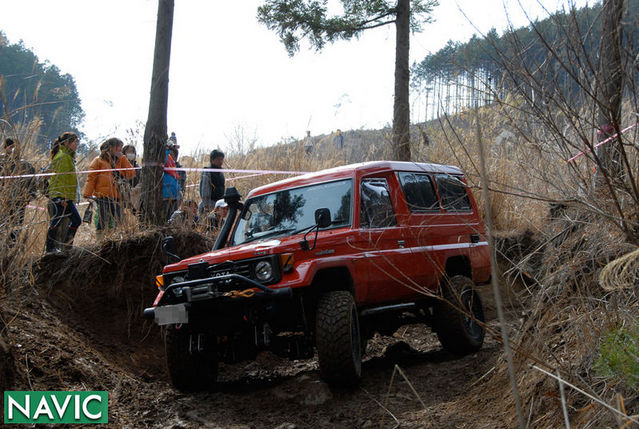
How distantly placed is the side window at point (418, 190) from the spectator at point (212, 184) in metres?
3.58

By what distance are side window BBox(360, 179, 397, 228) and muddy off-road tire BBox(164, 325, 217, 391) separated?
1.85 meters

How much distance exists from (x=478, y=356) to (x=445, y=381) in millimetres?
1031

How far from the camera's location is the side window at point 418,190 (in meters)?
6.41

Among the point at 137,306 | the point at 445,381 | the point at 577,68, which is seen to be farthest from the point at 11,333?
the point at 577,68

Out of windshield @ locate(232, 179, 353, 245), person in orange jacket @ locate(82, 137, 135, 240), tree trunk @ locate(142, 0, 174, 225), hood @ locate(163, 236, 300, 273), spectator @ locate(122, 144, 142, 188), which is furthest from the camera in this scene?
spectator @ locate(122, 144, 142, 188)

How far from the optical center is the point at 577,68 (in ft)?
10.7

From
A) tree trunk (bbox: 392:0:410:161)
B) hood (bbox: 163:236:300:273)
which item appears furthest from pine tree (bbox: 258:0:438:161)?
hood (bbox: 163:236:300:273)

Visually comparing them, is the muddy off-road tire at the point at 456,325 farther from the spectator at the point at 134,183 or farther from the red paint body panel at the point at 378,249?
the spectator at the point at 134,183

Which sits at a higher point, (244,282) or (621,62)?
(621,62)

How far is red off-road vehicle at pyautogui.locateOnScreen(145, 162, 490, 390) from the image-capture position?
4949mm

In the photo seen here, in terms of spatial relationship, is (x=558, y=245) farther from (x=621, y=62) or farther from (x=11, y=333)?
(x=11, y=333)

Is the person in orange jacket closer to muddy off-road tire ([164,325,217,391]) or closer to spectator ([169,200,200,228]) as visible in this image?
spectator ([169,200,200,228])

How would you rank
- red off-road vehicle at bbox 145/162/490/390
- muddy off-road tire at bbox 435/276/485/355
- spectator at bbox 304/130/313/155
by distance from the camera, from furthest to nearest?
spectator at bbox 304/130/313/155 < muddy off-road tire at bbox 435/276/485/355 < red off-road vehicle at bbox 145/162/490/390

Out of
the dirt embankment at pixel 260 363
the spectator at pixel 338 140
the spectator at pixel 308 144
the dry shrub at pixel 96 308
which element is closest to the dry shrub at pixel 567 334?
the dirt embankment at pixel 260 363
